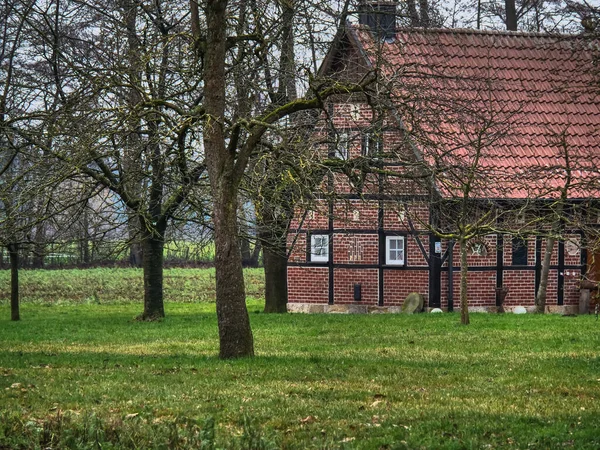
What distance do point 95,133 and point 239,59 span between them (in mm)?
3520

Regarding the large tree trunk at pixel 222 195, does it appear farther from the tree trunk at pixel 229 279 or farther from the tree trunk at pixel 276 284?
the tree trunk at pixel 276 284

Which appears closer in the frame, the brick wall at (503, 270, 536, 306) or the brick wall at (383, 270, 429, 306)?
the brick wall at (383, 270, 429, 306)

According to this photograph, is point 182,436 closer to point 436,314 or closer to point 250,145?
point 250,145

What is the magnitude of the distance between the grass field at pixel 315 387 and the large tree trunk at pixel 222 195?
0.65 metres

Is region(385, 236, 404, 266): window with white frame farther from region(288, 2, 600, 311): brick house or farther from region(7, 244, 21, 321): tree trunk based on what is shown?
region(7, 244, 21, 321): tree trunk

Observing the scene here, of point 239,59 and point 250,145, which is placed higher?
point 239,59

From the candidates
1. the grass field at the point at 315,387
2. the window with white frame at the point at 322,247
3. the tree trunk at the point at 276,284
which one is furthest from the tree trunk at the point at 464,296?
the window with white frame at the point at 322,247

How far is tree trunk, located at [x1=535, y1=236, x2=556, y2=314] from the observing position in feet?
80.4

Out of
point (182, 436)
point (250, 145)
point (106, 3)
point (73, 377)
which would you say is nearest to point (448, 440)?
point (182, 436)

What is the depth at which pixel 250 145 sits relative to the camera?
42.3ft

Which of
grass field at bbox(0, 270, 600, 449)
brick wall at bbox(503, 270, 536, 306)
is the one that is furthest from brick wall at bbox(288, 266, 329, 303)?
grass field at bbox(0, 270, 600, 449)

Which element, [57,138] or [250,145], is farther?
[57,138]

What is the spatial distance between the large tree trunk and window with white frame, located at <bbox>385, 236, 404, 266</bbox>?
44.1 feet

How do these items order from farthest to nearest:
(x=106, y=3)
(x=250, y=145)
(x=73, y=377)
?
(x=106, y=3) → (x=250, y=145) → (x=73, y=377)
